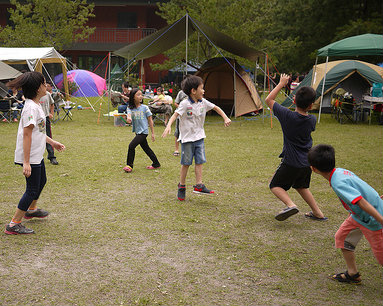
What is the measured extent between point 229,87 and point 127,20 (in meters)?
18.1

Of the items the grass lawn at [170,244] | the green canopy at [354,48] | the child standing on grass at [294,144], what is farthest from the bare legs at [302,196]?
the green canopy at [354,48]

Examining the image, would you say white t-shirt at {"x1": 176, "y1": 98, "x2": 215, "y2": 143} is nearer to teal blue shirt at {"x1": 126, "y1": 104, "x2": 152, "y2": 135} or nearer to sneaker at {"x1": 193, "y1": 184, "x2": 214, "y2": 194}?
sneaker at {"x1": 193, "y1": 184, "x2": 214, "y2": 194}

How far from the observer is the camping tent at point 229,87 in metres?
15.8

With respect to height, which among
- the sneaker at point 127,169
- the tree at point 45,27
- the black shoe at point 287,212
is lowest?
the sneaker at point 127,169

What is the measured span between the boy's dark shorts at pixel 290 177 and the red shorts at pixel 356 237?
1.37m

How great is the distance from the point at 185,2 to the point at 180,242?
22035 millimetres

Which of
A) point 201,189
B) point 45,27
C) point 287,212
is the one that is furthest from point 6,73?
point 287,212

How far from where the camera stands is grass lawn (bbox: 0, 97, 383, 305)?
3.33 meters

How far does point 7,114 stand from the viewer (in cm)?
1509

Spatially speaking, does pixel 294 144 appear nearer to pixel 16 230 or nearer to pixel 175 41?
pixel 16 230

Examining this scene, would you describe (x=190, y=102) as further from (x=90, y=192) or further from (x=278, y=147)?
(x=278, y=147)

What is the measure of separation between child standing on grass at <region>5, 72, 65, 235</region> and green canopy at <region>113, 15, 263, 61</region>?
9.42 meters

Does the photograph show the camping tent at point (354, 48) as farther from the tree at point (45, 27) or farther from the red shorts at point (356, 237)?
the tree at point (45, 27)

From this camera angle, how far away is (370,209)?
297cm
